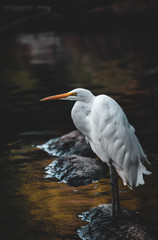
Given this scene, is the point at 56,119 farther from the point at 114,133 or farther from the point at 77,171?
the point at 114,133

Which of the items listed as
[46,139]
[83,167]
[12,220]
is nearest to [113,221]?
[12,220]

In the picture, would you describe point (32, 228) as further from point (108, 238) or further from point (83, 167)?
point (83, 167)

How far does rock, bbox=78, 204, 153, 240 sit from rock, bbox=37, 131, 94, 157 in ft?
8.20

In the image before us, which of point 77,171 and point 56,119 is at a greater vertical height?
point 56,119

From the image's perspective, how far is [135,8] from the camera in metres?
32.7

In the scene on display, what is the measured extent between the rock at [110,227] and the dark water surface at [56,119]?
17 centimetres

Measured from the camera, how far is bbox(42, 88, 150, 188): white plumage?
4719mm

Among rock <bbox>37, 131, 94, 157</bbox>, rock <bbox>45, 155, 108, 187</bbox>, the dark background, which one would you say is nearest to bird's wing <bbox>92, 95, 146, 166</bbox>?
the dark background

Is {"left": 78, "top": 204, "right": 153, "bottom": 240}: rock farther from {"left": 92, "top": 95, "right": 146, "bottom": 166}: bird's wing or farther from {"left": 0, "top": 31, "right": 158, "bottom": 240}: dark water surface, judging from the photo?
{"left": 92, "top": 95, "right": 146, "bottom": 166}: bird's wing

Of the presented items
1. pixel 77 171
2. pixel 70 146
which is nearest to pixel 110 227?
pixel 77 171

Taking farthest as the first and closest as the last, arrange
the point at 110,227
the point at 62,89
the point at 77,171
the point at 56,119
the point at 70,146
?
the point at 62,89 < the point at 56,119 < the point at 70,146 < the point at 77,171 < the point at 110,227

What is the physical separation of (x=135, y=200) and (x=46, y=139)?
346 cm

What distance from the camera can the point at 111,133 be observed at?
4746mm

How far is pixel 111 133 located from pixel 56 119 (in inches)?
238
